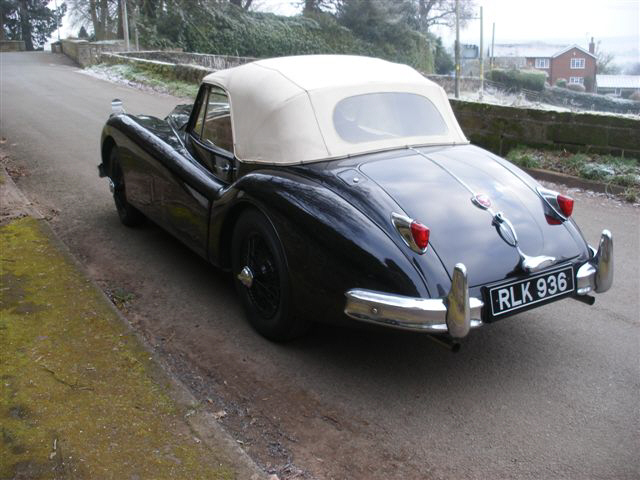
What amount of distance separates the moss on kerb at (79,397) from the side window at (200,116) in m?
1.35

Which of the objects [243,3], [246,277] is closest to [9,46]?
[243,3]

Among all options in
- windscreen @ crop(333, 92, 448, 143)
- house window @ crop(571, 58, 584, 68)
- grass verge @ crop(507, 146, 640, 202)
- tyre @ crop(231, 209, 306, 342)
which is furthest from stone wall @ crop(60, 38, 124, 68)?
house window @ crop(571, 58, 584, 68)

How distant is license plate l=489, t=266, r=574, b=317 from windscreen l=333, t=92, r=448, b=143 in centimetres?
135

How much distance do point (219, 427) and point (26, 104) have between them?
1367 centimetres

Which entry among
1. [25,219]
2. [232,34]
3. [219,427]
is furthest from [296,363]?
[232,34]

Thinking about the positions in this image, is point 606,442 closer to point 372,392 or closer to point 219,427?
point 372,392

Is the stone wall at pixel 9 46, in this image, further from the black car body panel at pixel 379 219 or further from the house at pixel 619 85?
the black car body panel at pixel 379 219

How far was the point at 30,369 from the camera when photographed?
11.0ft

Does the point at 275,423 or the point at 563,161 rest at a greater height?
the point at 563,161

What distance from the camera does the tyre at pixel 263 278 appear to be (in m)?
3.66

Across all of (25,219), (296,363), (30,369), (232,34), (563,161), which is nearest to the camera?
(30,369)

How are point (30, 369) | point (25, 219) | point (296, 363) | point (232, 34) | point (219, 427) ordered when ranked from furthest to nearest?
point (232, 34)
point (25, 219)
point (296, 363)
point (30, 369)
point (219, 427)

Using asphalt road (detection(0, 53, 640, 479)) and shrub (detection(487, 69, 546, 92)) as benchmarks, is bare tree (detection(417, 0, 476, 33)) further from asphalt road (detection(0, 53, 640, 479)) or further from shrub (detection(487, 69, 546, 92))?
asphalt road (detection(0, 53, 640, 479))

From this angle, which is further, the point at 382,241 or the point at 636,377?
the point at 636,377
